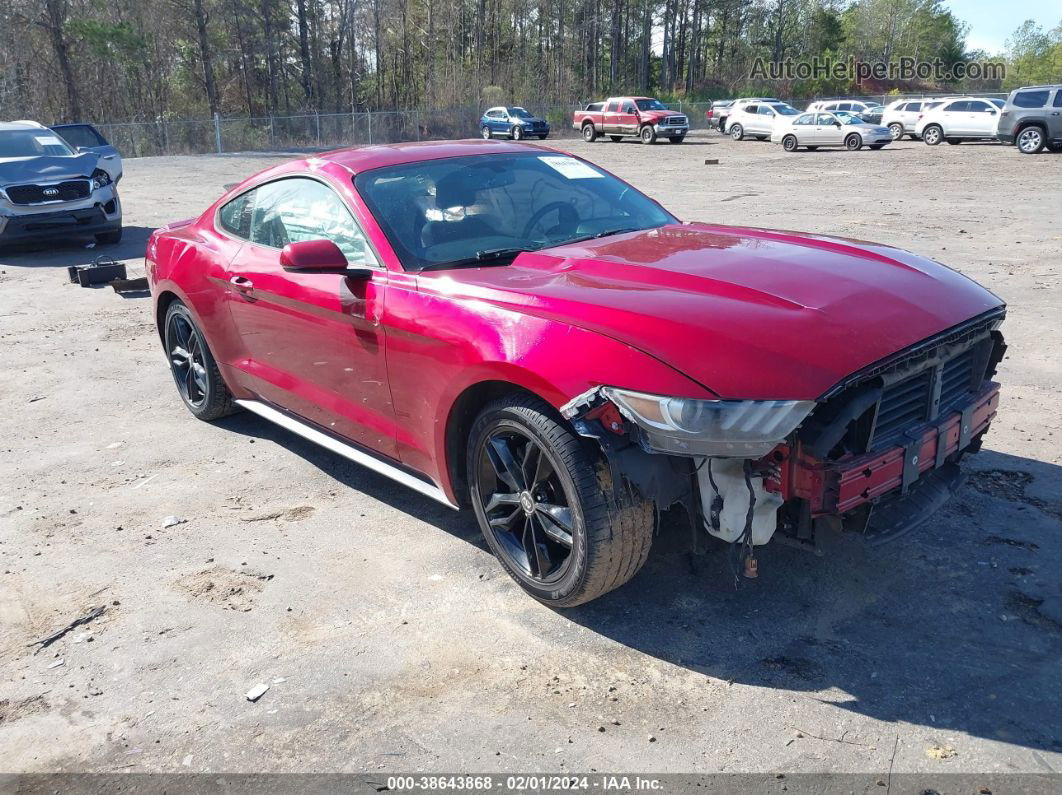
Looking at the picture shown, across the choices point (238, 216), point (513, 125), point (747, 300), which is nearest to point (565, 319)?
point (747, 300)

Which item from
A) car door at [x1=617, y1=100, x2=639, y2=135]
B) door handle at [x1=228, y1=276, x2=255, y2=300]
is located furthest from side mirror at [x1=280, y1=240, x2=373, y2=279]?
car door at [x1=617, y1=100, x2=639, y2=135]

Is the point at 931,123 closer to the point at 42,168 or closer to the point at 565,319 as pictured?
the point at 42,168

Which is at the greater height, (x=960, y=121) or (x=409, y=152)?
(x=960, y=121)

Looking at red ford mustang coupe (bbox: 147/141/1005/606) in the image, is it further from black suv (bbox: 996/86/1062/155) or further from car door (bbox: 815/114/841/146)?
car door (bbox: 815/114/841/146)

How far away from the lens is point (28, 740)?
2943 mm

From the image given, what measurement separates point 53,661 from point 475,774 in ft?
5.92

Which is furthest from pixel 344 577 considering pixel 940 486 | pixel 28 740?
pixel 940 486

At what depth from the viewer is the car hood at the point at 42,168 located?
12602 mm

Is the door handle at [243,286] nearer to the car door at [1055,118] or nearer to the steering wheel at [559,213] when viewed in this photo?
the steering wheel at [559,213]

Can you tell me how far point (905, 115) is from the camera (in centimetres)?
3422

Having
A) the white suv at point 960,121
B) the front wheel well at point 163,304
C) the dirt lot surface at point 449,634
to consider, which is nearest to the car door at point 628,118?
the white suv at point 960,121

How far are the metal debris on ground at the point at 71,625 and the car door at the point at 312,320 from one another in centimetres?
132

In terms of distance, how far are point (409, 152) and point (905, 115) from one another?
34.6m

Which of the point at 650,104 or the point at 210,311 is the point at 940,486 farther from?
the point at 650,104
